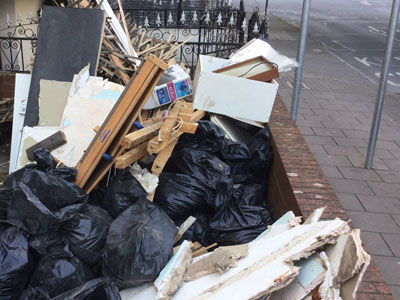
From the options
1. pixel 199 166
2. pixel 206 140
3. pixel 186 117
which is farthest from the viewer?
pixel 206 140

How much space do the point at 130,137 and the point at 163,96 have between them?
1.25 metres

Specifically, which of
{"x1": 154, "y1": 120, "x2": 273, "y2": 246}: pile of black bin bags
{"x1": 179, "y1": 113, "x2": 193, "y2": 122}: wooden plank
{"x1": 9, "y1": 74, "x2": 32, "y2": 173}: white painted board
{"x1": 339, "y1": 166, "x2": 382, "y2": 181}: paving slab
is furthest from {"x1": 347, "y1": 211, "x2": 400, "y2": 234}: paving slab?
{"x1": 9, "y1": 74, "x2": 32, "y2": 173}: white painted board

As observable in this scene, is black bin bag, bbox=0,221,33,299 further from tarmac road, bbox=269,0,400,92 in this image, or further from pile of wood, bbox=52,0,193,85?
tarmac road, bbox=269,0,400,92

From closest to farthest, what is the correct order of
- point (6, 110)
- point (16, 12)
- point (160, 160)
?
point (160, 160), point (6, 110), point (16, 12)

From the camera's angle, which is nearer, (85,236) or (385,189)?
(85,236)

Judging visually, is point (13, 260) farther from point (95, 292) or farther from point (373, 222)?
point (373, 222)

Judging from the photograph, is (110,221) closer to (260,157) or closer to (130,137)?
(130,137)

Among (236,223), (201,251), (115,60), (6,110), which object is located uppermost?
(115,60)

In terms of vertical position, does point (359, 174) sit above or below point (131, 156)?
below

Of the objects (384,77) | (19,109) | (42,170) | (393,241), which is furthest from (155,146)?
(384,77)

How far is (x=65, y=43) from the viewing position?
4180 millimetres

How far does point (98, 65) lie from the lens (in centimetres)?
436

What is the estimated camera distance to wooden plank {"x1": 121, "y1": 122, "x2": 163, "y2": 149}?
2959 millimetres

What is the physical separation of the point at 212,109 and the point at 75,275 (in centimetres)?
217
